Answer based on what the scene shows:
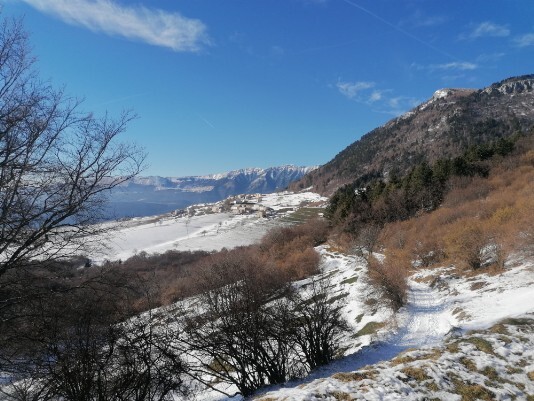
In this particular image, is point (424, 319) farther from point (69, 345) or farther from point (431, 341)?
point (69, 345)

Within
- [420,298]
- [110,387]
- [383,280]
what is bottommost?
[420,298]

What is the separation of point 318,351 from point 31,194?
1387 cm

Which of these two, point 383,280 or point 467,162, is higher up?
point 467,162

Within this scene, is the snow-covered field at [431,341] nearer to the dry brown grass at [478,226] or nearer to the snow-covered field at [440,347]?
the snow-covered field at [440,347]

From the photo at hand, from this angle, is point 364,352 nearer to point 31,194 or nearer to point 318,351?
point 318,351

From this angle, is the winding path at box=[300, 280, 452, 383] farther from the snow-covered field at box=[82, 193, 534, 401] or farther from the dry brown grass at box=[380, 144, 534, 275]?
the dry brown grass at box=[380, 144, 534, 275]

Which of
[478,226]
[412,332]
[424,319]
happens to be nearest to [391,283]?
[424,319]

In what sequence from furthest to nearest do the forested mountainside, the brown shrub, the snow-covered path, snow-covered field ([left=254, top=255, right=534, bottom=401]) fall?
1. the forested mountainside
2. the brown shrub
3. the snow-covered path
4. snow-covered field ([left=254, top=255, right=534, bottom=401])

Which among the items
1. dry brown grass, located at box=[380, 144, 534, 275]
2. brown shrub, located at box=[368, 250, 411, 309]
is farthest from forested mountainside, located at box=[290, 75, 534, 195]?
brown shrub, located at box=[368, 250, 411, 309]

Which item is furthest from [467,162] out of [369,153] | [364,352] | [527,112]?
[527,112]

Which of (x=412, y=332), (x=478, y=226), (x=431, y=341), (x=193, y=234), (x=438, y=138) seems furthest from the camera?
(x=438, y=138)

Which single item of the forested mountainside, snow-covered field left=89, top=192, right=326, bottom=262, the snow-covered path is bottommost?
the snow-covered path

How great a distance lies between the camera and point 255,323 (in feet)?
48.4

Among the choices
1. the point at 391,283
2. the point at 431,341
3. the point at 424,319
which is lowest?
the point at 424,319
